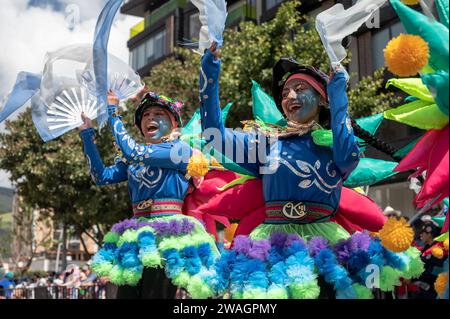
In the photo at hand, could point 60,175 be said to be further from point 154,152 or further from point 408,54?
point 408,54

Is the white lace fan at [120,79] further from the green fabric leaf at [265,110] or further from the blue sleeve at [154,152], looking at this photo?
the green fabric leaf at [265,110]

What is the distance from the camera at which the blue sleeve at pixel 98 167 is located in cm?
425

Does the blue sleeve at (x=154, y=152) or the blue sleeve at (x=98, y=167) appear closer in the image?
the blue sleeve at (x=154, y=152)

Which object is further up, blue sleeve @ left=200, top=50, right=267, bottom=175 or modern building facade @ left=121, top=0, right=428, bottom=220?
modern building facade @ left=121, top=0, right=428, bottom=220

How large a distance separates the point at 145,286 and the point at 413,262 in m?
1.78

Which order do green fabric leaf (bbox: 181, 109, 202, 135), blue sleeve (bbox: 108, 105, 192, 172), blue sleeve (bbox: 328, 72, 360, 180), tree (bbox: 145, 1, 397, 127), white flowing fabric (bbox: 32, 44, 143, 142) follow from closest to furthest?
blue sleeve (bbox: 328, 72, 360, 180), blue sleeve (bbox: 108, 105, 192, 172), white flowing fabric (bbox: 32, 44, 143, 142), green fabric leaf (bbox: 181, 109, 202, 135), tree (bbox: 145, 1, 397, 127)

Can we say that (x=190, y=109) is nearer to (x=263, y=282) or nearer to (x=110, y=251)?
(x=110, y=251)

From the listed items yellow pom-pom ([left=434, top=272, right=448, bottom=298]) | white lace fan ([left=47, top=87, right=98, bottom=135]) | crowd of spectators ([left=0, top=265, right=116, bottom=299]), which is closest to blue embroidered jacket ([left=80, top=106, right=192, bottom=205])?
white lace fan ([left=47, top=87, right=98, bottom=135])

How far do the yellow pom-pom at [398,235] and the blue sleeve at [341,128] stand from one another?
21.3 inches

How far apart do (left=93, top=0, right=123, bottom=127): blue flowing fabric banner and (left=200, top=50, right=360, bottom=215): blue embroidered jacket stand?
85 centimetres

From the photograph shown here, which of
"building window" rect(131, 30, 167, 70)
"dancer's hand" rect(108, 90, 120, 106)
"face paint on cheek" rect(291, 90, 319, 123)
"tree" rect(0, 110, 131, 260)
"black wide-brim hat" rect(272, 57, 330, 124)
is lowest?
"face paint on cheek" rect(291, 90, 319, 123)

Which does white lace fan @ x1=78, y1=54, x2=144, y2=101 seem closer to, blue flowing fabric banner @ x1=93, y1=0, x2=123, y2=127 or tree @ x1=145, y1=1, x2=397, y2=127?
blue flowing fabric banner @ x1=93, y1=0, x2=123, y2=127

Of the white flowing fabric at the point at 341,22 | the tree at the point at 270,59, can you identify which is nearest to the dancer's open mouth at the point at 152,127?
the white flowing fabric at the point at 341,22

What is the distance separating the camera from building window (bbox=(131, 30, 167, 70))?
93.6 ft
